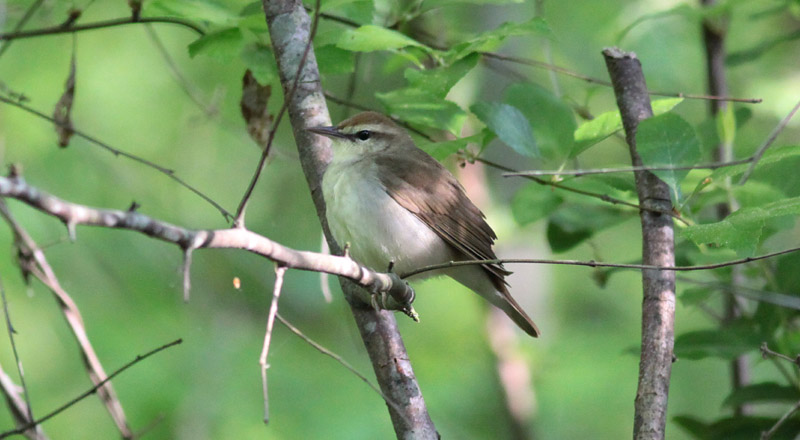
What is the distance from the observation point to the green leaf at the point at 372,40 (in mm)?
3027

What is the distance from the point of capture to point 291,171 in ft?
26.9

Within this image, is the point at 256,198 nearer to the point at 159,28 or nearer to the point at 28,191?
the point at 159,28

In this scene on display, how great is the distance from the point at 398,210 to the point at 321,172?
0.42m

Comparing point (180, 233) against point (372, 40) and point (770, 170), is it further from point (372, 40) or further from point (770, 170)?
point (770, 170)

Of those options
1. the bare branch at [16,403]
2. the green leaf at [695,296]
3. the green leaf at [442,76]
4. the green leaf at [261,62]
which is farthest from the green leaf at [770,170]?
the bare branch at [16,403]

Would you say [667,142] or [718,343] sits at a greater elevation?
[667,142]

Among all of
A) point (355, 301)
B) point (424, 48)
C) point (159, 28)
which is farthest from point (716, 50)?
point (159, 28)

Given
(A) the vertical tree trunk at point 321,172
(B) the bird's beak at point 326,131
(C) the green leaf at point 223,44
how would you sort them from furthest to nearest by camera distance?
1. (B) the bird's beak at point 326,131
2. (C) the green leaf at point 223,44
3. (A) the vertical tree trunk at point 321,172

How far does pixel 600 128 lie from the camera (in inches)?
132

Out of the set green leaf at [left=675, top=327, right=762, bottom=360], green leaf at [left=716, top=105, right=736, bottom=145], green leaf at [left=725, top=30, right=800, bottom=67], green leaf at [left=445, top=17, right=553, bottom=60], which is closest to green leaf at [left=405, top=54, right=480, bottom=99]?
green leaf at [left=445, top=17, right=553, bottom=60]

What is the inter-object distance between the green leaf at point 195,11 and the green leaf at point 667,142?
1.76m

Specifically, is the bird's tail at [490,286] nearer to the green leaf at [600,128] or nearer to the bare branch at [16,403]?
the green leaf at [600,128]

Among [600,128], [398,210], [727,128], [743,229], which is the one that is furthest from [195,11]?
[727,128]

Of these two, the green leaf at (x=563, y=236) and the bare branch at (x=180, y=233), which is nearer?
the bare branch at (x=180, y=233)
